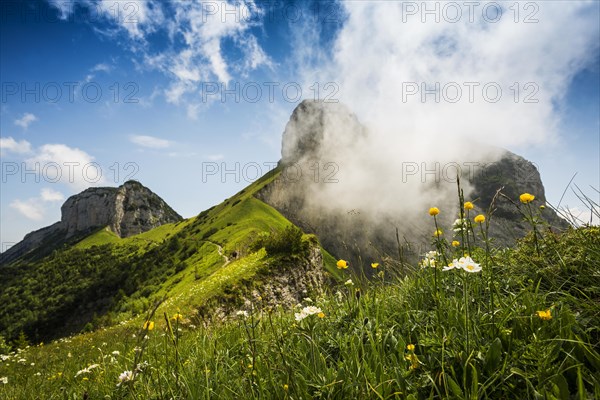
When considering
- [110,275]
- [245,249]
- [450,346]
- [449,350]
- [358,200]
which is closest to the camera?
[449,350]

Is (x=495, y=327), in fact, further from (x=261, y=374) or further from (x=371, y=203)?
(x=371, y=203)

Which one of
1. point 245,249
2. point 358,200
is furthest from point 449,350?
point 358,200

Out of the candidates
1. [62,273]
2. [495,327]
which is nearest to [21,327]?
[62,273]

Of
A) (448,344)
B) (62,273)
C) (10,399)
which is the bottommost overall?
(62,273)

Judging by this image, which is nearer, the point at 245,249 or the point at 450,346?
the point at 450,346

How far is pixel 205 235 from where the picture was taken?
10381cm

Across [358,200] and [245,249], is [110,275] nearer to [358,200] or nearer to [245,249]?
[245,249]

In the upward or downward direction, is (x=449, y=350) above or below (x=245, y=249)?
above

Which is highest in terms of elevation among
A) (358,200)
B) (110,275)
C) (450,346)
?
(358,200)

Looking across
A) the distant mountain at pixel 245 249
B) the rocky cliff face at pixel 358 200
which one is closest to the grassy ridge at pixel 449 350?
the distant mountain at pixel 245 249

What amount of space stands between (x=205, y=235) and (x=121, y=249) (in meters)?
79.7

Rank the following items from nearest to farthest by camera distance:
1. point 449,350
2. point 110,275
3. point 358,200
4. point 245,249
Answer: point 449,350, point 245,249, point 110,275, point 358,200

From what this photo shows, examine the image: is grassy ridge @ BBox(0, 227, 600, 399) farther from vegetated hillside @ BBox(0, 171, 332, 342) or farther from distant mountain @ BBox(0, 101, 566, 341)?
vegetated hillside @ BBox(0, 171, 332, 342)

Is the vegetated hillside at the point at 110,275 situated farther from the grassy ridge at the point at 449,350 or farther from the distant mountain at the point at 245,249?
the grassy ridge at the point at 449,350
